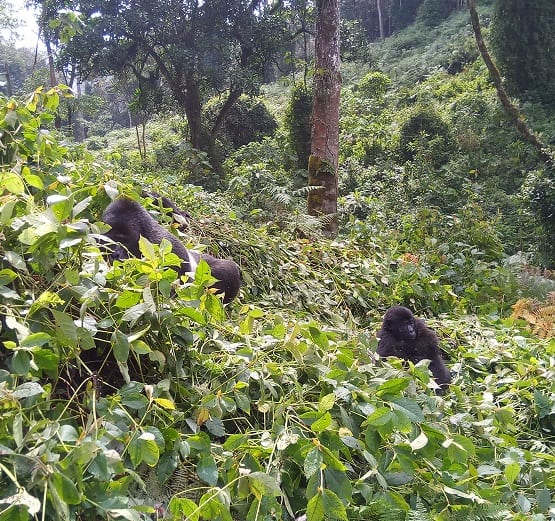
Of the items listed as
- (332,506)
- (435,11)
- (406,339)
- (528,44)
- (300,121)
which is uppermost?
(435,11)

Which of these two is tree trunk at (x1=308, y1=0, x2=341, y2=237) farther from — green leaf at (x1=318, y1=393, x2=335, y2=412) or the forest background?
green leaf at (x1=318, y1=393, x2=335, y2=412)

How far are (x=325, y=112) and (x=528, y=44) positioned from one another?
1031 cm

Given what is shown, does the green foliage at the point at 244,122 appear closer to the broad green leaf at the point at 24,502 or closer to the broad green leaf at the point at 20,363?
the broad green leaf at the point at 20,363

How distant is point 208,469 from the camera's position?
Answer: 3.76 feet

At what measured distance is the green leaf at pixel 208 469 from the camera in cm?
112

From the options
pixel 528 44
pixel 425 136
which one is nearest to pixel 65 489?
pixel 425 136

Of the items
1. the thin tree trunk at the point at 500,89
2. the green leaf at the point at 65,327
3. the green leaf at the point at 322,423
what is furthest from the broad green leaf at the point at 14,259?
the thin tree trunk at the point at 500,89

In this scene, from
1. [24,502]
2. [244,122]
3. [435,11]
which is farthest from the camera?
[435,11]

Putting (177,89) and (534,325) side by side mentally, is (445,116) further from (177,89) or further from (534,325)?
(534,325)

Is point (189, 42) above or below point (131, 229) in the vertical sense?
above

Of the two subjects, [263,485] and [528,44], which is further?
[528,44]

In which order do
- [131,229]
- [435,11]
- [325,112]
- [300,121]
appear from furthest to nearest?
[435,11]
[300,121]
[325,112]
[131,229]

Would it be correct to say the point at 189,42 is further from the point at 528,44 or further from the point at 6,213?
the point at 6,213

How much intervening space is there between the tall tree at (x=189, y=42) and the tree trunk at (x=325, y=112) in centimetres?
559
